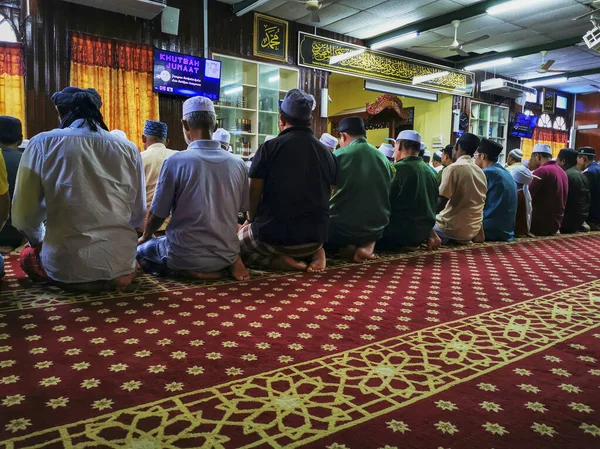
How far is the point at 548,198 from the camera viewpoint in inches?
222

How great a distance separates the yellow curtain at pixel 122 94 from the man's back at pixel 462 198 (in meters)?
4.08

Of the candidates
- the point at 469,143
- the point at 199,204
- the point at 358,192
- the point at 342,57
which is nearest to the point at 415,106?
the point at 342,57

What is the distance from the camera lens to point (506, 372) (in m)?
1.56

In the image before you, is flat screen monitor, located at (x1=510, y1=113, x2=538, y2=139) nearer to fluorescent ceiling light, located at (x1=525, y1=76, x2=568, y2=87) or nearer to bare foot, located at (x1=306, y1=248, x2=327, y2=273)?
fluorescent ceiling light, located at (x1=525, y1=76, x2=568, y2=87)

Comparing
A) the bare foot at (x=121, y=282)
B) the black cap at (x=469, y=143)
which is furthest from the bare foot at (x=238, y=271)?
the black cap at (x=469, y=143)

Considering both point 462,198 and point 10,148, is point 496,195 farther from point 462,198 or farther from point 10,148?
point 10,148

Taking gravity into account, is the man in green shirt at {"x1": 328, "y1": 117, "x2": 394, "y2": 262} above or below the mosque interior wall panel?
below

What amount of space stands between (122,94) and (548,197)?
220 inches

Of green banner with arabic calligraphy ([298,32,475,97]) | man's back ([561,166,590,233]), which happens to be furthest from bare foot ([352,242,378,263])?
green banner with arabic calligraphy ([298,32,475,97])

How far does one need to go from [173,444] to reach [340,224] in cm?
265

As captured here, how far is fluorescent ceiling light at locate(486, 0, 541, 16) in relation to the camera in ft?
22.6

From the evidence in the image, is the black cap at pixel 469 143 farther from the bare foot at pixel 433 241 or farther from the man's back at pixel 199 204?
the man's back at pixel 199 204

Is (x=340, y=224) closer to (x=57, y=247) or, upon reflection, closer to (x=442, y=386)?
(x=57, y=247)

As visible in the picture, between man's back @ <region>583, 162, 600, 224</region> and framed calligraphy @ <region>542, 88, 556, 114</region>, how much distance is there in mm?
Answer: 7248
